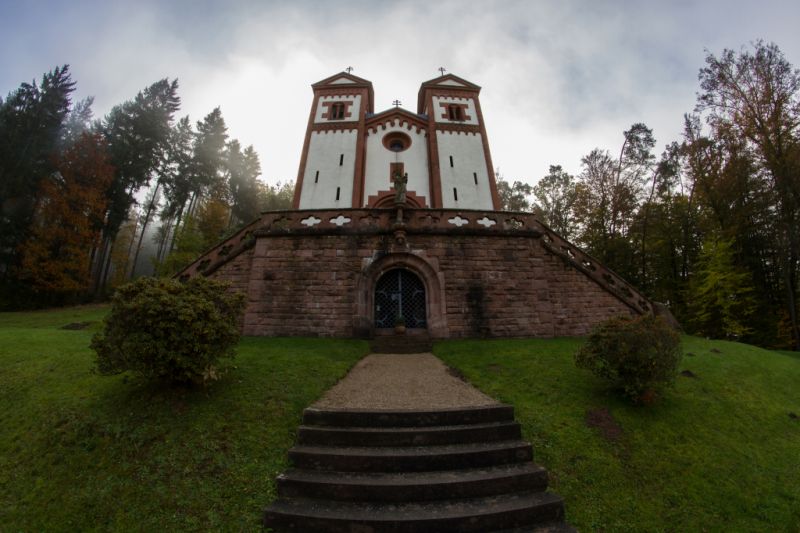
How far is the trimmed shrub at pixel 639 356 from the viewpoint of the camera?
18.7ft

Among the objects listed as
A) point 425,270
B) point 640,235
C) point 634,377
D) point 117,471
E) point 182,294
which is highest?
point 640,235

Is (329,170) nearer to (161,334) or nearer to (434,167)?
(434,167)

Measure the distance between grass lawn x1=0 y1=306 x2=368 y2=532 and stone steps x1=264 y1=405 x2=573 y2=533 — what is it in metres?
0.40

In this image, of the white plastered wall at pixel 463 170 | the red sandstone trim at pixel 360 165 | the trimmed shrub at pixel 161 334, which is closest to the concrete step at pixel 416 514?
the trimmed shrub at pixel 161 334

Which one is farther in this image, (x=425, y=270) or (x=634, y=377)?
(x=425, y=270)

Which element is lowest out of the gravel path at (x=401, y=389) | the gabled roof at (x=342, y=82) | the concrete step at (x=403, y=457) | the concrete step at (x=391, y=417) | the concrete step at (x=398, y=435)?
the concrete step at (x=403, y=457)

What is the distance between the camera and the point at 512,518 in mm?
3545

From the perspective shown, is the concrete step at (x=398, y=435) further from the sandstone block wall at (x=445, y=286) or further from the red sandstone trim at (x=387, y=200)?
the red sandstone trim at (x=387, y=200)

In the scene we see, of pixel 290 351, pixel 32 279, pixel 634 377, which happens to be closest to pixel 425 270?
pixel 290 351

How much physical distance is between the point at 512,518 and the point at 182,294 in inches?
217

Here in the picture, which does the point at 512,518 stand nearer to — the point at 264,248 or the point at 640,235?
the point at 264,248

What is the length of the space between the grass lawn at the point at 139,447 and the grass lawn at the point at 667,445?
11.8 ft

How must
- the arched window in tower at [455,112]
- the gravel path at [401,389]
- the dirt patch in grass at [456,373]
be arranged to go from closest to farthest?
the gravel path at [401,389] → the dirt patch in grass at [456,373] → the arched window in tower at [455,112]

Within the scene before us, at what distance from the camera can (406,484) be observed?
12.4 feet
